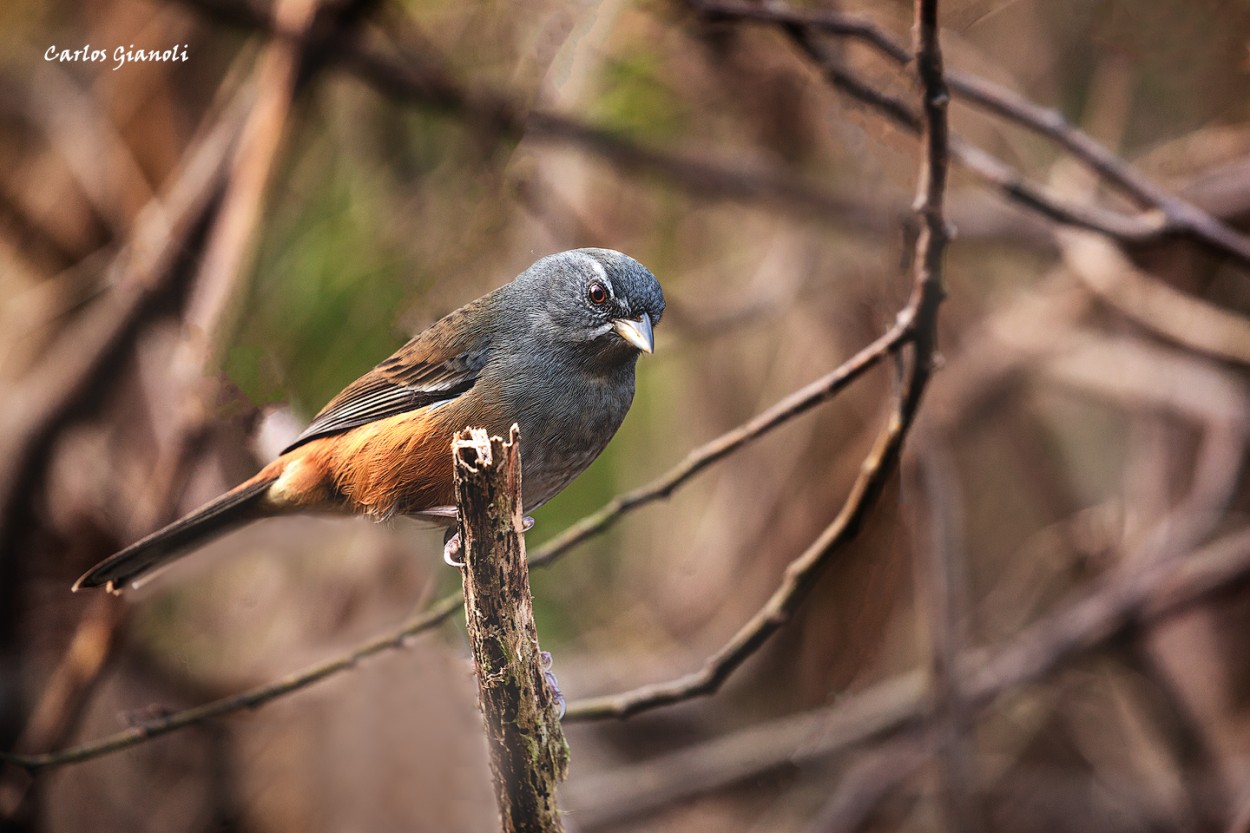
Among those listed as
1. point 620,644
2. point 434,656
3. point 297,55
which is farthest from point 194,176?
point 620,644

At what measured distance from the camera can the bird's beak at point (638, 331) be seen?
156 cm

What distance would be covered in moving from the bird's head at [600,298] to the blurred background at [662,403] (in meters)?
0.17

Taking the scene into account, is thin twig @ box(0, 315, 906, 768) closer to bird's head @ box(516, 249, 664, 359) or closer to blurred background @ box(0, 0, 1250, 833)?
blurred background @ box(0, 0, 1250, 833)

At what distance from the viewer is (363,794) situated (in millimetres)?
2047

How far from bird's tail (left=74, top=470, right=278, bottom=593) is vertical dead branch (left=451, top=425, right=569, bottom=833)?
51cm

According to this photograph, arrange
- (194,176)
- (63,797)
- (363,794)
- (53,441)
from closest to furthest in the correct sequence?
(363,794), (63,797), (53,441), (194,176)

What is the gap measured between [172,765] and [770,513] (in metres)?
2.76

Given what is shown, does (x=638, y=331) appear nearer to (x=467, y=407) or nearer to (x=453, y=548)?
(x=467, y=407)

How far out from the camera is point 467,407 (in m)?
1.64

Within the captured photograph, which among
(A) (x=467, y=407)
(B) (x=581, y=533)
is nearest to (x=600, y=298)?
(A) (x=467, y=407)

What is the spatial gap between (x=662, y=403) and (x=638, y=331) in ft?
7.19

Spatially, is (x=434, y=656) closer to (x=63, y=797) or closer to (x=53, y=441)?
(x=63, y=797)

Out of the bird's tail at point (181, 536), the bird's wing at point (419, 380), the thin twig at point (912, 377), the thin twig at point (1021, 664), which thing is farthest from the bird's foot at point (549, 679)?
the thin twig at point (1021, 664)

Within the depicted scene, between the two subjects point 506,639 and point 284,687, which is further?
point 284,687
